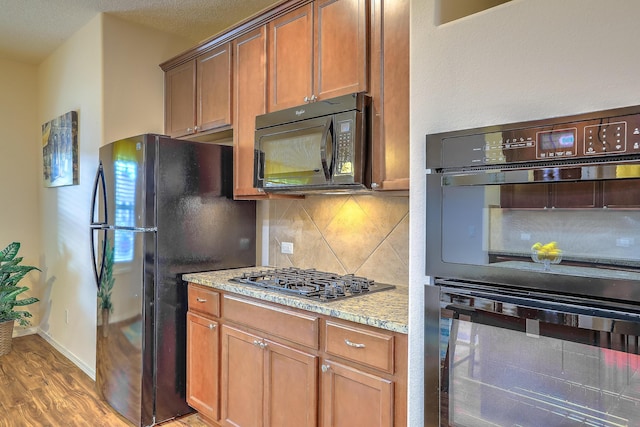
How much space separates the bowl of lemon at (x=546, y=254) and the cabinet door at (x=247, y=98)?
5.69ft

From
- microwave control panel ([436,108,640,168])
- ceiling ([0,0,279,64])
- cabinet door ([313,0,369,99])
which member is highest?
ceiling ([0,0,279,64])

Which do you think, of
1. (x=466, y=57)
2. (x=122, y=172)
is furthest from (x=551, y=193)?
(x=122, y=172)

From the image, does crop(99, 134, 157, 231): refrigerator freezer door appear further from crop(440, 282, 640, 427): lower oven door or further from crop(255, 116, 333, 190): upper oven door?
crop(440, 282, 640, 427): lower oven door

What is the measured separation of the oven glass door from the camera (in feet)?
3.49

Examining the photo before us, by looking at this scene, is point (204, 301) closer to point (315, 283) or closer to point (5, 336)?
point (315, 283)

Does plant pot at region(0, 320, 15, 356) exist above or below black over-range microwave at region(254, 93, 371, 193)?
below

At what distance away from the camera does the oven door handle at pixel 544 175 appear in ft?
3.44

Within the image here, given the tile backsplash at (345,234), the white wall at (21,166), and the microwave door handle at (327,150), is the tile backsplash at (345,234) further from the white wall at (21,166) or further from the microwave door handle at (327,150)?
the white wall at (21,166)

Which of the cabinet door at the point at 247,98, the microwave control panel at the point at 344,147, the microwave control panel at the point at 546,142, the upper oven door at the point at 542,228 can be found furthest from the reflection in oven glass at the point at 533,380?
the cabinet door at the point at 247,98

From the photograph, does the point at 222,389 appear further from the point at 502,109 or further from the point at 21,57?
the point at 21,57

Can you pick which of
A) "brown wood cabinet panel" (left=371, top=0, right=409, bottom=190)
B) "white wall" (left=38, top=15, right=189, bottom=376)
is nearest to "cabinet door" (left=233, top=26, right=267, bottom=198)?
"brown wood cabinet panel" (left=371, top=0, right=409, bottom=190)

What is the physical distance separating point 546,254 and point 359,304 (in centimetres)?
86

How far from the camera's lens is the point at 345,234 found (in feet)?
8.43

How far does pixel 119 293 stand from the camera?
271 cm
